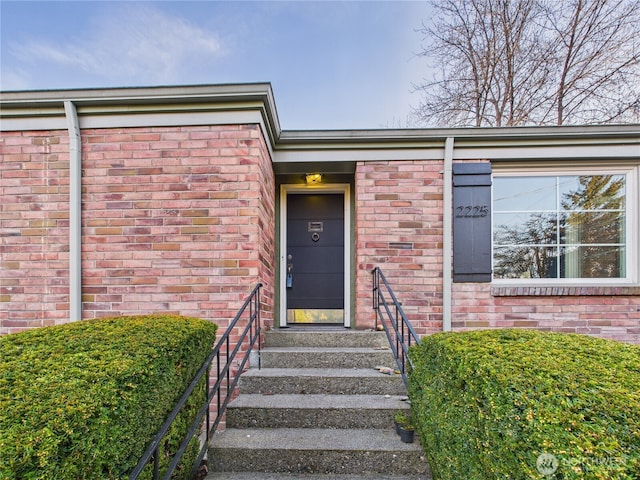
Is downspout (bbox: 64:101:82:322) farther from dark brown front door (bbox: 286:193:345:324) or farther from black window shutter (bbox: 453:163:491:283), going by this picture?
black window shutter (bbox: 453:163:491:283)

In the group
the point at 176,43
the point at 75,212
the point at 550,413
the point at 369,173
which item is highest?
the point at 176,43

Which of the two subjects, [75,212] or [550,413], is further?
[75,212]

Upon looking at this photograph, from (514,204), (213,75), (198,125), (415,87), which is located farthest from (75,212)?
(415,87)

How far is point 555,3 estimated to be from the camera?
649 centimetres

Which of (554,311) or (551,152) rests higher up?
(551,152)

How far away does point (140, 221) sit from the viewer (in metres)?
3.09

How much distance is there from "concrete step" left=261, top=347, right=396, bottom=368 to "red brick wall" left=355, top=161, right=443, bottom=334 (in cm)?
58

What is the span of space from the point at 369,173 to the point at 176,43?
5.54 m

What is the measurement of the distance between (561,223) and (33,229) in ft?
18.4

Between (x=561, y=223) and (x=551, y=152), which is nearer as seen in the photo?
(x=551, y=152)

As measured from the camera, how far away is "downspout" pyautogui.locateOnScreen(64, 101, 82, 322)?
2980 mm

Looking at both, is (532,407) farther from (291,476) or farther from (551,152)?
(551,152)

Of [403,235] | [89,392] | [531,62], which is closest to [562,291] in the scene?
[403,235]

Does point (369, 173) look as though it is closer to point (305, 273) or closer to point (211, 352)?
point (305, 273)
